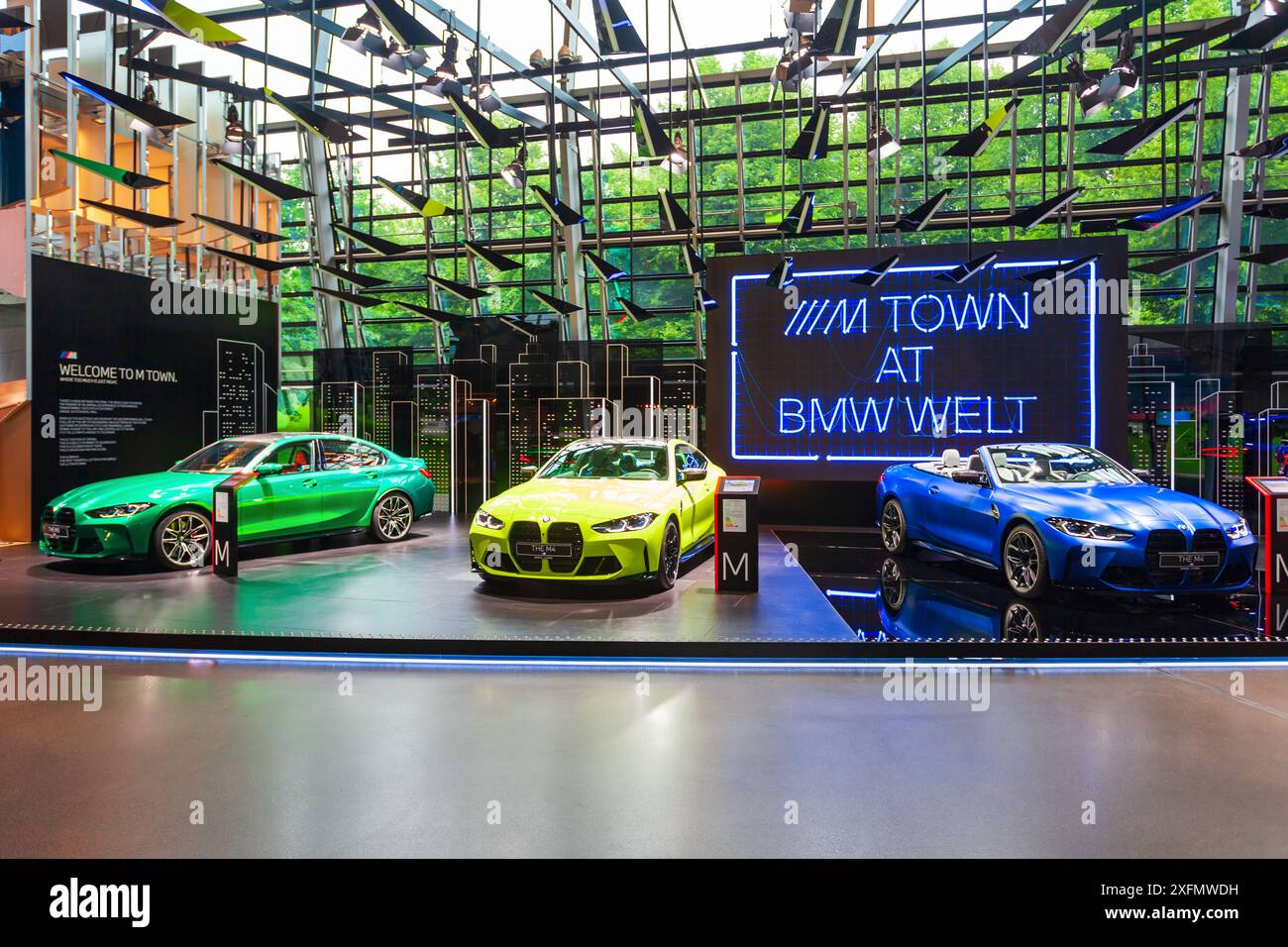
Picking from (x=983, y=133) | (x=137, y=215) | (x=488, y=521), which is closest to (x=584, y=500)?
(x=488, y=521)

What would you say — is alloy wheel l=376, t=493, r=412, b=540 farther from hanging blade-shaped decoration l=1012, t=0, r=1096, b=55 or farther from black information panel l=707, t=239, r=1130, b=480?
hanging blade-shaped decoration l=1012, t=0, r=1096, b=55

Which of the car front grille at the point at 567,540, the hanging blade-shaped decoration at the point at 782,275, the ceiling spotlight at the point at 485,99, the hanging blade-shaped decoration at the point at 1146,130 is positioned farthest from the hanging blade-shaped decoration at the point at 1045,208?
the ceiling spotlight at the point at 485,99

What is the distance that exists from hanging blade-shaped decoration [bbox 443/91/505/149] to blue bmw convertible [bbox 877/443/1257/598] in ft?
17.9

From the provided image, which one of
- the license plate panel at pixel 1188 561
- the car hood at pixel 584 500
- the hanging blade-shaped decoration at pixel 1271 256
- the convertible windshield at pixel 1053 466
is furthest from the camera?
the hanging blade-shaped decoration at pixel 1271 256

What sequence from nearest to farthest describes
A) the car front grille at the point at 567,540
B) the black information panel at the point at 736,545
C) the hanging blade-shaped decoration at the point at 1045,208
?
the car front grille at the point at 567,540 < the black information panel at the point at 736,545 < the hanging blade-shaped decoration at the point at 1045,208

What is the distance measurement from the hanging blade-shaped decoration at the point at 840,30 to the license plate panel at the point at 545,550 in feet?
16.7

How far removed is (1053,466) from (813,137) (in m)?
4.57

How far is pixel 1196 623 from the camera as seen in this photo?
584 cm

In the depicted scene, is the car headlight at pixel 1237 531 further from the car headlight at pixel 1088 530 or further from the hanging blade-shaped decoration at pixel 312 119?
the hanging blade-shaped decoration at pixel 312 119

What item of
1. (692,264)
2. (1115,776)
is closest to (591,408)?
(692,264)

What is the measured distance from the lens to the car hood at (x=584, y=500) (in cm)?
680

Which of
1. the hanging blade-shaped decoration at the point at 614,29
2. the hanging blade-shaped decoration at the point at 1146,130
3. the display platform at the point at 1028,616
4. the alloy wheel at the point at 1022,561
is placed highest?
the hanging blade-shaped decoration at the point at 614,29
